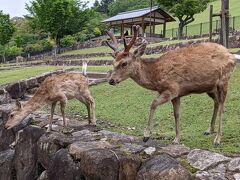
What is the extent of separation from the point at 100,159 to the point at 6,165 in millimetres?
4111

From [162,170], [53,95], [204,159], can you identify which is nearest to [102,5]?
[53,95]

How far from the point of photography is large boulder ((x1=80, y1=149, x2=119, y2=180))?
17.4 ft

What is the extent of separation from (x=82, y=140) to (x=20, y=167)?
7.70 ft

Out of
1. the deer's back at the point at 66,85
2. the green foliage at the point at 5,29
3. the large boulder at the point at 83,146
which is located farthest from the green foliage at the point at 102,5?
the large boulder at the point at 83,146

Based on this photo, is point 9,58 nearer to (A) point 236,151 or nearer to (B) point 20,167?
(B) point 20,167

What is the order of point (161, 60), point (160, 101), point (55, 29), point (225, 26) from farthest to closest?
point (55, 29)
point (225, 26)
point (161, 60)
point (160, 101)

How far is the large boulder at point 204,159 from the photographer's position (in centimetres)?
476

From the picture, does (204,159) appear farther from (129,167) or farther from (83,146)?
(83,146)

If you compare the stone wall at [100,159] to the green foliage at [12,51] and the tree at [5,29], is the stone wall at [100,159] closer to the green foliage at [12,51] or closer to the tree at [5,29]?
the tree at [5,29]

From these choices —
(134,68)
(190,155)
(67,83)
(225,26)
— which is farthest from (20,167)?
(225,26)

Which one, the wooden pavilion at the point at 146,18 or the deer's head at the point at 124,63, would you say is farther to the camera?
the wooden pavilion at the point at 146,18

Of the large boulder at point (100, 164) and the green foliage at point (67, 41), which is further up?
the green foliage at point (67, 41)

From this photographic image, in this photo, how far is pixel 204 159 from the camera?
4910mm

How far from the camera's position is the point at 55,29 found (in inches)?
1585
